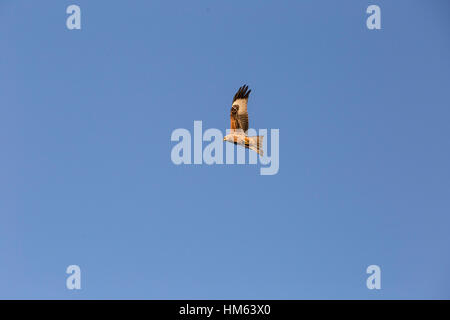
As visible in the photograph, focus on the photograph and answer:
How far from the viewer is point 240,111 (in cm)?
1341

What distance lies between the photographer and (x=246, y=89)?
1362 cm

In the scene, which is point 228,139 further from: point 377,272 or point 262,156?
point 377,272

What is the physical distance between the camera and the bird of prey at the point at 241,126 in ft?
42.2

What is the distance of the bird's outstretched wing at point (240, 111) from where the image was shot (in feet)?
43.6

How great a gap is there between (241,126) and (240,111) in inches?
15.8

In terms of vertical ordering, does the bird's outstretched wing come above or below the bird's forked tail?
above

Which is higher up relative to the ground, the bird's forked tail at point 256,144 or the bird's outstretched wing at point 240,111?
the bird's outstretched wing at point 240,111

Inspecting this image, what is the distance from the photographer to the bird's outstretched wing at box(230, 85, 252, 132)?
43.6 ft

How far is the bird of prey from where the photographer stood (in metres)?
12.9

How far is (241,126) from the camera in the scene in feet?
43.6
